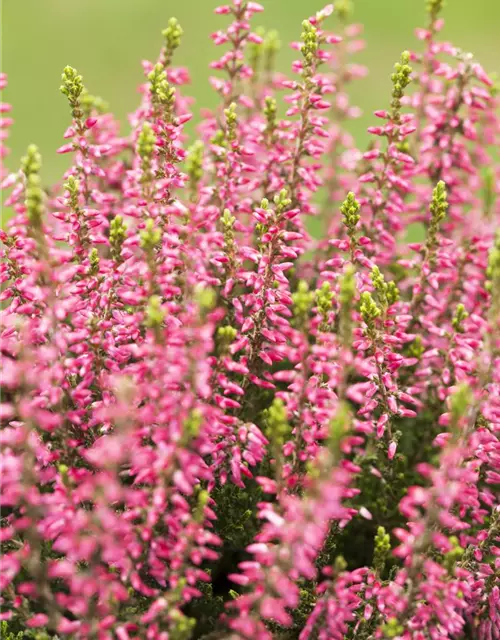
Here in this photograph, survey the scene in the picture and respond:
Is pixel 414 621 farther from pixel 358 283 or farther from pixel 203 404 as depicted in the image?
pixel 358 283

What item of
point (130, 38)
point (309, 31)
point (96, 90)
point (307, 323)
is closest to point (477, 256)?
point (309, 31)

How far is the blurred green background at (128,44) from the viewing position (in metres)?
12.0

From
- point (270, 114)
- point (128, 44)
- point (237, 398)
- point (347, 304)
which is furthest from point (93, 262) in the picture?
point (128, 44)

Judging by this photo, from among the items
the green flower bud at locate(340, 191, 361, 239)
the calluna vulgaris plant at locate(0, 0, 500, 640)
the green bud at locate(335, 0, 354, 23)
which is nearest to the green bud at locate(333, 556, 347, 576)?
the calluna vulgaris plant at locate(0, 0, 500, 640)

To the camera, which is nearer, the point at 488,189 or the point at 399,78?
the point at 399,78

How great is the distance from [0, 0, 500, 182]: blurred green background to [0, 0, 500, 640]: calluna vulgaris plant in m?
7.48

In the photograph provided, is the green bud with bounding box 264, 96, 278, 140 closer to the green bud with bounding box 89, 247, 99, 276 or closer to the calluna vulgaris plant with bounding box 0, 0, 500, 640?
the calluna vulgaris plant with bounding box 0, 0, 500, 640

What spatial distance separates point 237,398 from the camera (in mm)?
3746

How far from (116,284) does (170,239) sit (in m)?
0.34

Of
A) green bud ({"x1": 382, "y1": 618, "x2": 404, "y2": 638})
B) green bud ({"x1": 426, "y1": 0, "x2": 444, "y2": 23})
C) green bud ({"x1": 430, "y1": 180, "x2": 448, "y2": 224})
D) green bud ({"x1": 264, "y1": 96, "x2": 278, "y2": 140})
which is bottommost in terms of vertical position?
green bud ({"x1": 382, "y1": 618, "x2": 404, "y2": 638})

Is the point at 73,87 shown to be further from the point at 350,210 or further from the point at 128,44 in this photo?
the point at 128,44

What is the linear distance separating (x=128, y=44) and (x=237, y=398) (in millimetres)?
10840

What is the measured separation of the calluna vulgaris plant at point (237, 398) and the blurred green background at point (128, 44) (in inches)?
295

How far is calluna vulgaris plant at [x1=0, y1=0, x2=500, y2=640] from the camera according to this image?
8.57ft
